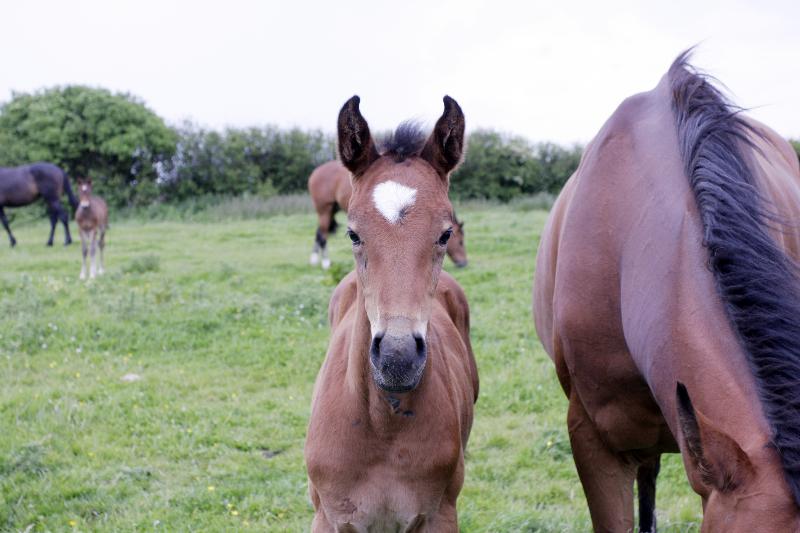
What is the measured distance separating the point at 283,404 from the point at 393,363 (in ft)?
11.2

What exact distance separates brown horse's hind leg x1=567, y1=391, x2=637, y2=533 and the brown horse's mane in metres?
1.15

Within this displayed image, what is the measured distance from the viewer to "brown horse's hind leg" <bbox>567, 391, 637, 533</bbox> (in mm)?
2865

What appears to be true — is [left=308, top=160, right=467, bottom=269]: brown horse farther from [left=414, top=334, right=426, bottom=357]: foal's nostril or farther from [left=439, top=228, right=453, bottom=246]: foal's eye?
[left=414, top=334, right=426, bottom=357]: foal's nostril

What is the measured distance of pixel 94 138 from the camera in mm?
21594

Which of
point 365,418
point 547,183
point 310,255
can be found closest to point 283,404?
point 365,418

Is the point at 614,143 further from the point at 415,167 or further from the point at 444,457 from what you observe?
the point at 444,457

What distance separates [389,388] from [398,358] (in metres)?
0.14

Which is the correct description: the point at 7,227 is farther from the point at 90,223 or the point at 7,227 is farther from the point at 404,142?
the point at 404,142

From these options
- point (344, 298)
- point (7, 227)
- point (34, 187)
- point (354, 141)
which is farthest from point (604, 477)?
point (34, 187)

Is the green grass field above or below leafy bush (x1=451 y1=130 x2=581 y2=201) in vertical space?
below

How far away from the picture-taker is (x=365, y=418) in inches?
105

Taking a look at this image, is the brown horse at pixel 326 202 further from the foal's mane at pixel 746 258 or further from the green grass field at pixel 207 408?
the foal's mane at pixel 746 258

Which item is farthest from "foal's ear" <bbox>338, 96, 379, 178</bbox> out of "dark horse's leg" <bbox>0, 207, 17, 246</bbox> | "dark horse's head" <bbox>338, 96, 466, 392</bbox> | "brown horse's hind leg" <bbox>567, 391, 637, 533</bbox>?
"dark horse's leg" <bbox>0, 207, 17, 246</bbox>

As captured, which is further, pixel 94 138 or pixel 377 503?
pixel 94 138
